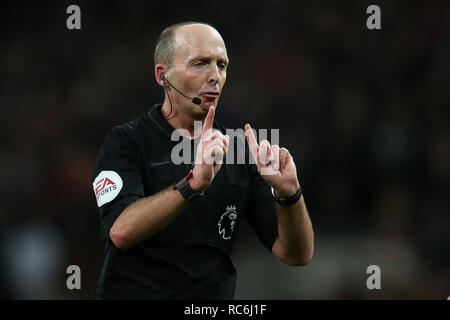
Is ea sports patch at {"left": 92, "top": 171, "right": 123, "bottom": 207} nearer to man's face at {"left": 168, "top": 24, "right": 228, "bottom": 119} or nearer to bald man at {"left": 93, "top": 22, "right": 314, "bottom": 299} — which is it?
bald man at {"left": 93, "top": 22, "right": 314, "bottom": 299}

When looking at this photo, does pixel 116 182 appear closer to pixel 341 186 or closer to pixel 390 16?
pixel 341 186

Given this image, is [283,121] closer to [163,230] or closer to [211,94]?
[211,94]

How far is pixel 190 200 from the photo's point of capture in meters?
2.83

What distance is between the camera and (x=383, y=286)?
238 inches

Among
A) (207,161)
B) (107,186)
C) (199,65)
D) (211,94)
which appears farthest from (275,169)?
(107,186)

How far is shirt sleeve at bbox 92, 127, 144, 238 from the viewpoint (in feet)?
8.94

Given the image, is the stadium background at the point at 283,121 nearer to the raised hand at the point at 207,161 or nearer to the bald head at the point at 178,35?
the bald head at the point at 178,35

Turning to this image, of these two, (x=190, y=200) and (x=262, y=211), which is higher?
(x=190, y=200)

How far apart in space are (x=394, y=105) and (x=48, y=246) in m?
4.02

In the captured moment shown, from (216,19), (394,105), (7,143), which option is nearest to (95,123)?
(7,143)

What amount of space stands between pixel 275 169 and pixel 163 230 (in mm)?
552

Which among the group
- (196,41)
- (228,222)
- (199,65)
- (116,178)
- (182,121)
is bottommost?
(228,222)

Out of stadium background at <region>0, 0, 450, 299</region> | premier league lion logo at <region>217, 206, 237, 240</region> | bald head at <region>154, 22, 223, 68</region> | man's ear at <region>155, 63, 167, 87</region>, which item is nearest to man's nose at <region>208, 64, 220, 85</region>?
bald head at <region>154, 22, 223, 68</region>

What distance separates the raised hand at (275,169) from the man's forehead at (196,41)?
488 millimetres
